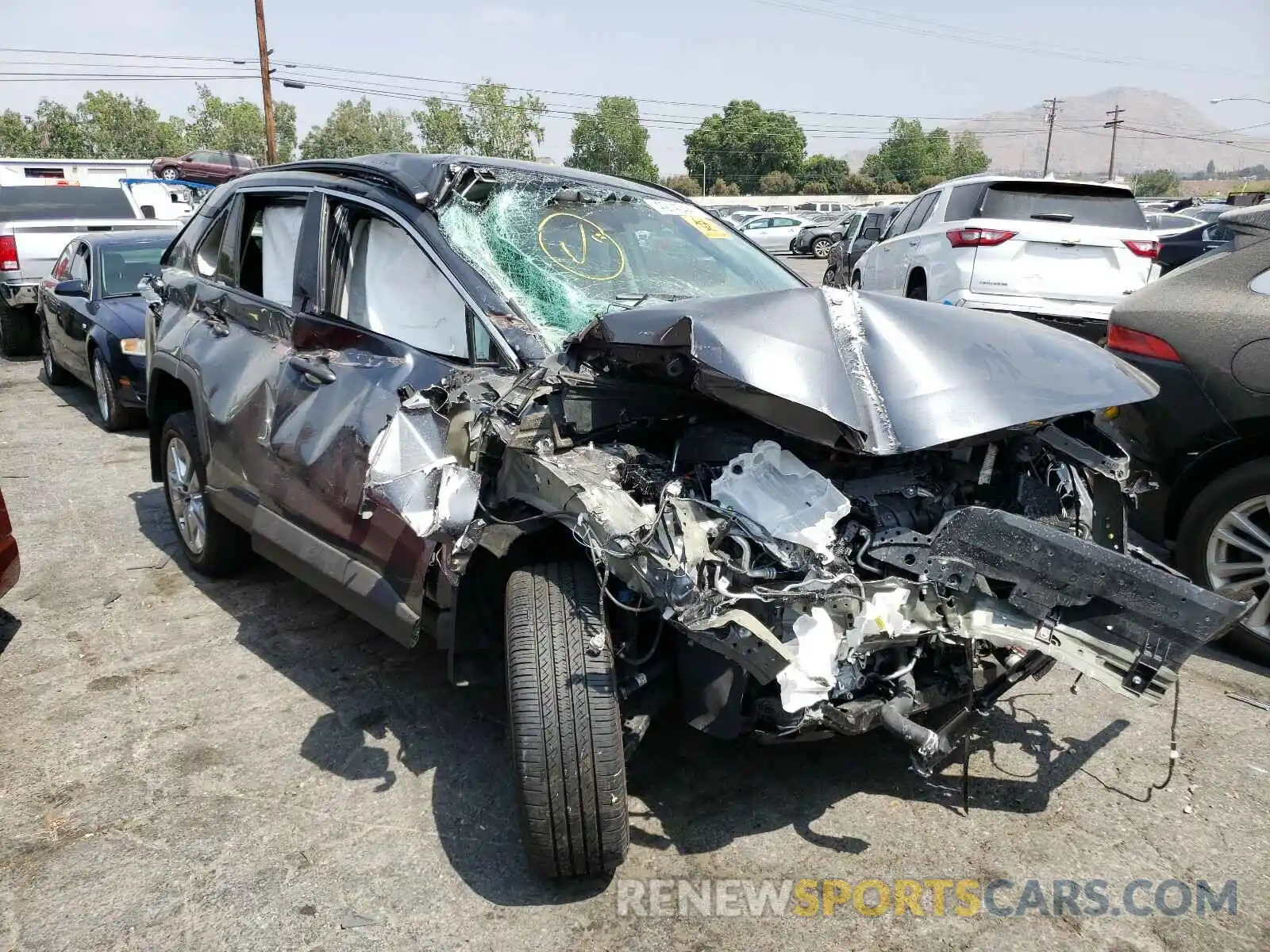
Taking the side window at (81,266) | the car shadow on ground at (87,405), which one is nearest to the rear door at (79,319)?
the side window at (81,266)

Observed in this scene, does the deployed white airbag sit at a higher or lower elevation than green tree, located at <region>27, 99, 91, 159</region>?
lower

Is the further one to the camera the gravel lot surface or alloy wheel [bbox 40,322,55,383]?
alloy wheel [bbox 40,322,55,383]

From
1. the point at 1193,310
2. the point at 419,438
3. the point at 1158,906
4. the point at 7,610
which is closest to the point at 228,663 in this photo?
the point at 7,610

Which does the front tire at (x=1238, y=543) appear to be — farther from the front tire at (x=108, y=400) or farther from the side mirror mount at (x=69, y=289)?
the side mirror mount at (x=69, y=289)

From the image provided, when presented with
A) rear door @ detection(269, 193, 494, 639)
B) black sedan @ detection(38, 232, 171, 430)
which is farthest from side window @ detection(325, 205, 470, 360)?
black sedan @ detection(38, 232, 171, 430)

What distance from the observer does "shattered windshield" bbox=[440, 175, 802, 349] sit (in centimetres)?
325

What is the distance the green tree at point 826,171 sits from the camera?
79.0 m

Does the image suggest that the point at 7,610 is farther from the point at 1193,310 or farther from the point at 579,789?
the point at 1193,310

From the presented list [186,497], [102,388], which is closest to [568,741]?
[186,497]

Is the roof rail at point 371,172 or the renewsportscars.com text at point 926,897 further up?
the roof rail at point 371,172

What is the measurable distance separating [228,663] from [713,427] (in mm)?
2374

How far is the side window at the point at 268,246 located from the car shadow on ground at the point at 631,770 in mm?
1632

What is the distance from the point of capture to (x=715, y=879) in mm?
2545

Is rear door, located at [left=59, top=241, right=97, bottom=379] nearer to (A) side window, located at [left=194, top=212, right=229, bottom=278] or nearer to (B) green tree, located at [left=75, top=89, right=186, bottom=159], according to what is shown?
(A) side window, located at [left=194, top=212, right=229, bottom=278]
